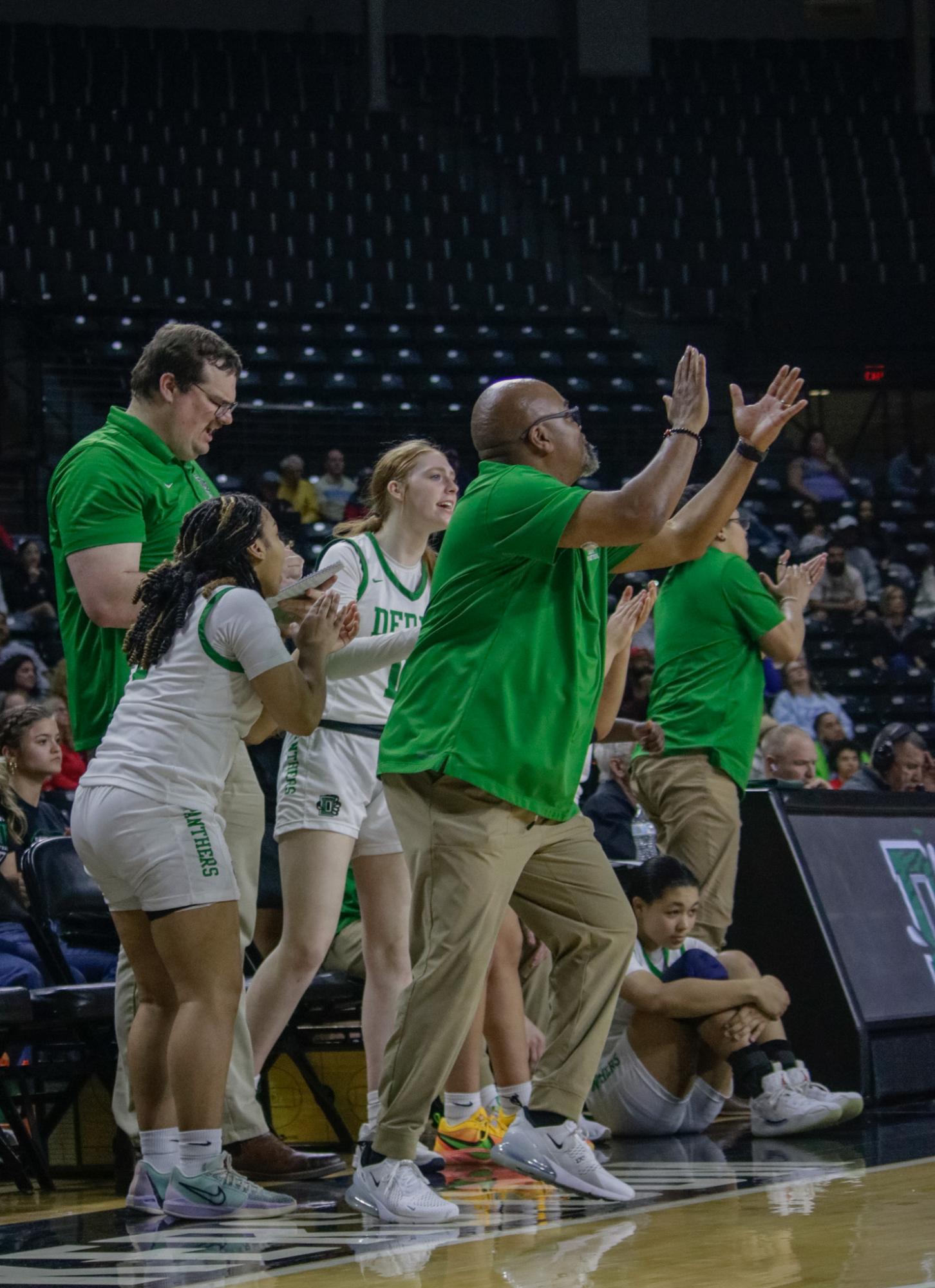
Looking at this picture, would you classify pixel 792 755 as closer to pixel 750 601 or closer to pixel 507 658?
pixel 750 601

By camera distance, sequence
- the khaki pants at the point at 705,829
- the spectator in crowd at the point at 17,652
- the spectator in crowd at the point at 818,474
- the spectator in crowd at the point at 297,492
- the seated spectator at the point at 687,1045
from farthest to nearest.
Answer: the spectator in crowd at the point at 818,474 → the spectator in crowd at the point at 297,492 → the spectator in crowd at the point at 17,652 → the khaki pants at the point at 705,829 → the seated spectator at the point at 687,1045

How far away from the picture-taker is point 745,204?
1736 centimetres

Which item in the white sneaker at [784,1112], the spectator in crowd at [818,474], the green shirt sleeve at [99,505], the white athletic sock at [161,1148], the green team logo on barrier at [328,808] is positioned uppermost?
the spectator in crowd at [818,474]

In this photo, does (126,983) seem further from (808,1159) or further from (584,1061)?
(808,1159)

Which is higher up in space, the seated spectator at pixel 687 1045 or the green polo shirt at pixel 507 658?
the green polo shirt at pixel 507 658

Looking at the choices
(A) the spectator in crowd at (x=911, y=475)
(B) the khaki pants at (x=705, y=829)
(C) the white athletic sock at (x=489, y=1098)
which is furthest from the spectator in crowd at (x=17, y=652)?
(A) the spectator in crowd at (x=911, y=475)

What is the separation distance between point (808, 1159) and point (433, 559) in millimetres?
1794

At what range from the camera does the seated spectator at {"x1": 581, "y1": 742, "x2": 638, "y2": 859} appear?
667 centimetres

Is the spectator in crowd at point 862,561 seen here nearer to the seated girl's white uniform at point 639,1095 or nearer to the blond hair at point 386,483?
the seated girl's white uniform at point 639,1095

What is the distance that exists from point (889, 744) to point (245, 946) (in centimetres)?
527

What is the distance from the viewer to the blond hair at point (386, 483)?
4.37 metres

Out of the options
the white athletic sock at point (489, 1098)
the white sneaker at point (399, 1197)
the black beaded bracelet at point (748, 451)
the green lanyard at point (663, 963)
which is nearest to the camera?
the white sneaker at point (399, 1197)

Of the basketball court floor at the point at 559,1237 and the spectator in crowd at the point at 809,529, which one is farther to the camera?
the spectator in crowd at the point at 809,529

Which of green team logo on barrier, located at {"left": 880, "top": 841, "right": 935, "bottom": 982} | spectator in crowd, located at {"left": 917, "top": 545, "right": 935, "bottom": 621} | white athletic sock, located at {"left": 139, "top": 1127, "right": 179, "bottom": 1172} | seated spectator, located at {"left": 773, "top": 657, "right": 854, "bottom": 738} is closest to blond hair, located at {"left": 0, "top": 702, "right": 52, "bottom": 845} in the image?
white athletic sock, located at {"left": 139, "top": 1127, "right": 179, "bottom": 1172}
